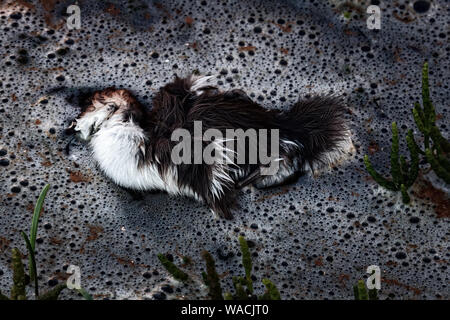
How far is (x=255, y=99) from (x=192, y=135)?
548 millimetres

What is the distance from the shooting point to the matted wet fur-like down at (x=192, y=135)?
2.65m

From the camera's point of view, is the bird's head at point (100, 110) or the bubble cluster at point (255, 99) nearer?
the bubble cluster at point (255, 99)

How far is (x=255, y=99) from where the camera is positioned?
3.06m

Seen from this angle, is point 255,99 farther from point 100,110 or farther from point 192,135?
point 100,110

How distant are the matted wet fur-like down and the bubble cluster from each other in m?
0.10

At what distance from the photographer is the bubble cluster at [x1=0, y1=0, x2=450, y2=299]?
2631 mm

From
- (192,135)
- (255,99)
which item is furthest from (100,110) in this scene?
(255,99)

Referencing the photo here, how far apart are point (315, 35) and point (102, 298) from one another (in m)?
1.62

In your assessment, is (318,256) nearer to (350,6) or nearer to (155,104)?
(155,104)

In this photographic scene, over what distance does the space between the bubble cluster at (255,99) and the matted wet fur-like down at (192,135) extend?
0.10 m

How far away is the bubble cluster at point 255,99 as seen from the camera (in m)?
2.63

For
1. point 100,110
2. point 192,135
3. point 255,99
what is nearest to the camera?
point 192,135
